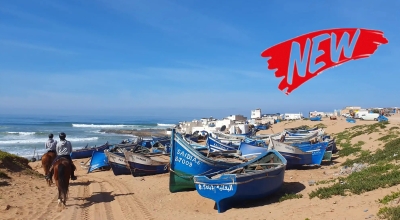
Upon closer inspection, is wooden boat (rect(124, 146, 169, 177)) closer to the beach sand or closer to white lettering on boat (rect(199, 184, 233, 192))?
the beach sand

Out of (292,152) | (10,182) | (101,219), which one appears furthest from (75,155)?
(101,219)

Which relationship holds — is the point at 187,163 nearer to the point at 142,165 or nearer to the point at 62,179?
the point at 62,179

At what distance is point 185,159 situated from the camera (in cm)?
1145

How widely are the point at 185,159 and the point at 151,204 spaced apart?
1866mm

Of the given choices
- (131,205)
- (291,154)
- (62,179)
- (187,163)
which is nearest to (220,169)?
(187,163)

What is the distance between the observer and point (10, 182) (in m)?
11.8

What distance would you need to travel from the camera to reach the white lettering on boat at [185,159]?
1136 centimetres

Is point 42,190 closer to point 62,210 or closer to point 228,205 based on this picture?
point 62,210

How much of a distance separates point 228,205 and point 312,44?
5.25 metres

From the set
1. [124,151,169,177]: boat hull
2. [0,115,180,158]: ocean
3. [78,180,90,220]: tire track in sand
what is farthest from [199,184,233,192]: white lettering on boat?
[0,115,180,158]: ocean

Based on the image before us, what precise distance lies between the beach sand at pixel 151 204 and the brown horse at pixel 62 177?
13.0 inches

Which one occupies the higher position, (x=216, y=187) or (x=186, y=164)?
(x=186, y=164)

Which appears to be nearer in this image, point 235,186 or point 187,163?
point 235,186

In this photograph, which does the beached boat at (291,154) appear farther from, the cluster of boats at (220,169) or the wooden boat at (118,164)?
the wooden boat at (118,164)
